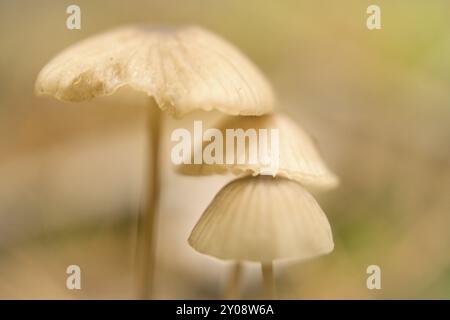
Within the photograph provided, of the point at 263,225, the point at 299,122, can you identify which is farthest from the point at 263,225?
the point at 299,122

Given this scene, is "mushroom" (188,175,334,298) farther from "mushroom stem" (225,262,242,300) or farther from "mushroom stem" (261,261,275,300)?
"mushroom stem" (225,262,242,300)

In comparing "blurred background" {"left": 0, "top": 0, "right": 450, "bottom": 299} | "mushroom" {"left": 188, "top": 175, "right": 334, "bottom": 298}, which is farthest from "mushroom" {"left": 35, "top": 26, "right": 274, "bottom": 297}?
"blurred background" {"left": 0, "top": 0, "right": 450, "bottom": 299}

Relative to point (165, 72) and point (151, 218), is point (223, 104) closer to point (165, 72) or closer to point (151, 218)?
point (165, 72)

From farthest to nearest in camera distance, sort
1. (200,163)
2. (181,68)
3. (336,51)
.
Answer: (336,51) < (200,163) < (181,68)

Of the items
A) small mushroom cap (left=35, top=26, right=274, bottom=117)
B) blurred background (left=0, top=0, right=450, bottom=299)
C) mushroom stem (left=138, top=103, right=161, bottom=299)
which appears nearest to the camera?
small mushroom cap (left=35, top=26, right=274, bottom=117)
